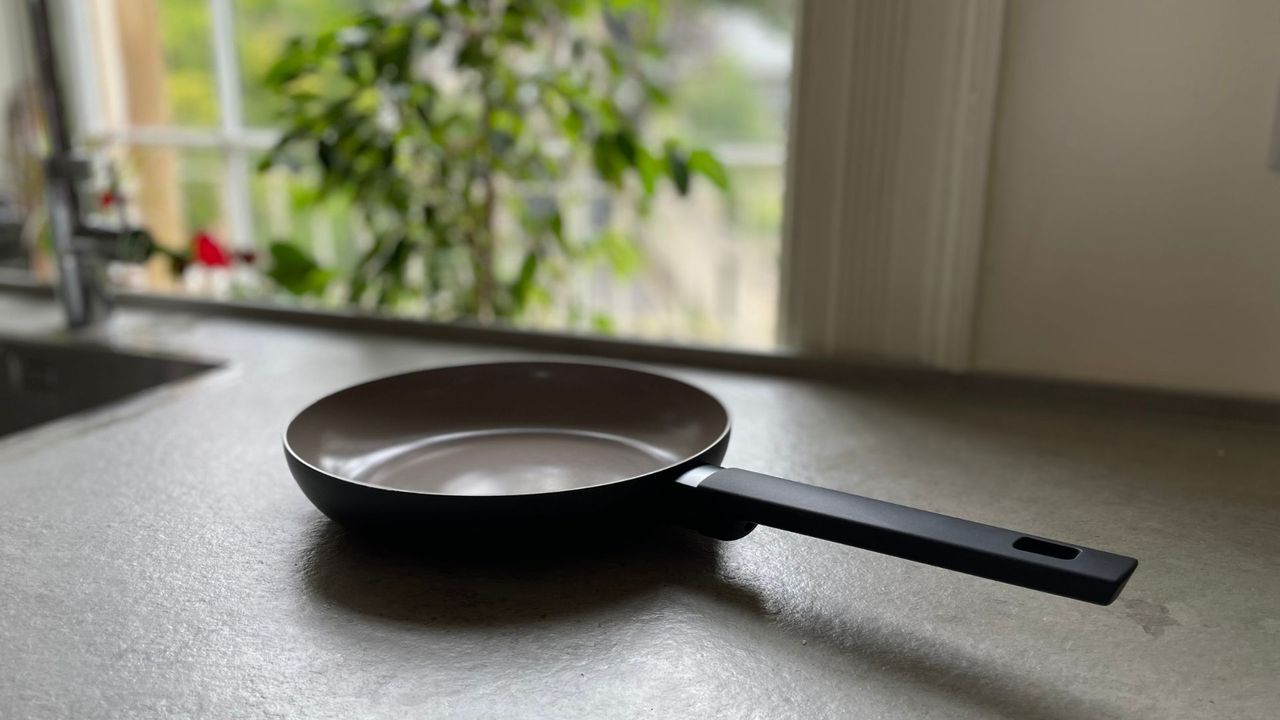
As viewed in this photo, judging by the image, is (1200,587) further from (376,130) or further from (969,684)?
(376,130)

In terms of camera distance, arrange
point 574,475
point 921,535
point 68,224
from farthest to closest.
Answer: point 68,224
point 574,475
point 921,535

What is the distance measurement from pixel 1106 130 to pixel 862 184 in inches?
9.4

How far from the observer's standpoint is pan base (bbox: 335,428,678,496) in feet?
2.66

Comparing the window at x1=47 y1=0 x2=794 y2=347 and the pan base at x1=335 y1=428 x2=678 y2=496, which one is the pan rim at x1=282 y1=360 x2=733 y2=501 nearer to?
the pan base at x1=335 y1=428 x2=678 y2=496

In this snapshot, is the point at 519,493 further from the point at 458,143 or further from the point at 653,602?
the point at 458,143

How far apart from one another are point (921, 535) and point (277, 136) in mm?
2594

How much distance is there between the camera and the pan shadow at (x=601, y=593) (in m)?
0.55

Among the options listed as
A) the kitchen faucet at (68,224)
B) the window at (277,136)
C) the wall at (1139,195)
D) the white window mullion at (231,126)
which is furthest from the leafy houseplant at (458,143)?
the white window mullion at (231,126)

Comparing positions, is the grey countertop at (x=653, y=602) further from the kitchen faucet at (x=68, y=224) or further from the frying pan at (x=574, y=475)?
the kitchen faucet at (x=68, y=224)

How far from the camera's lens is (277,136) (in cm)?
280

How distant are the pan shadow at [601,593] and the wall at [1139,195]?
21.6 inches

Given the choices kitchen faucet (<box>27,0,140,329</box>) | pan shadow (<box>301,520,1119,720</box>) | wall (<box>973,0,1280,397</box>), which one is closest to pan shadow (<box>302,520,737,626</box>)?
pan shadow (<box>301,520,1119,720</box>)

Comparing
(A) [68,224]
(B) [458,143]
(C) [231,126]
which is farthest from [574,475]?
(C) [231,126]

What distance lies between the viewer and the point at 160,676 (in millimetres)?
557
